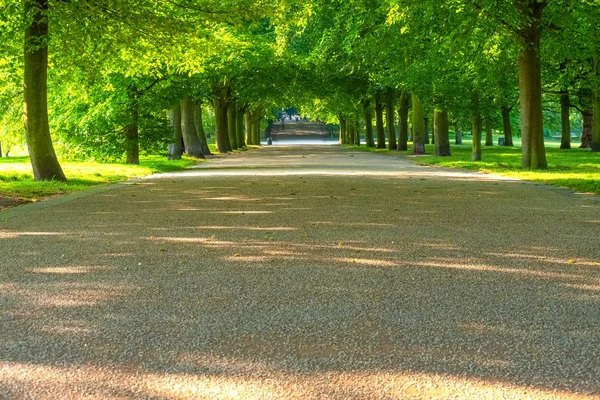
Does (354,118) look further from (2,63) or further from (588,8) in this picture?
(2,63)

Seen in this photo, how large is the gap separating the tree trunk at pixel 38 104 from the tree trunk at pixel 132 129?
25.8ft

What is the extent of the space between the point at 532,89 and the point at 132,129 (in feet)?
41.2

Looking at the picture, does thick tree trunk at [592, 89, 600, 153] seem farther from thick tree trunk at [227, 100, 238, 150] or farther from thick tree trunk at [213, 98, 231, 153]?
thick tree trunk at [227, 100, 238, 150]

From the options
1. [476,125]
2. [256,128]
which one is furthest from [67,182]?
[256,128]

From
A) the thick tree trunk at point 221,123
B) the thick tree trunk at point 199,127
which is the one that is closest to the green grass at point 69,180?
the thick tree trunk at point 199,127

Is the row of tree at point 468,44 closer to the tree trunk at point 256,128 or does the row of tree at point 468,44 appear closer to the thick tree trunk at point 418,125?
the thick tree trunk at point 418,125

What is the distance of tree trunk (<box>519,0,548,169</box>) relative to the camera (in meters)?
20.2

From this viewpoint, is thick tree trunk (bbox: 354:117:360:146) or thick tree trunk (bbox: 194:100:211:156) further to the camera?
thick tree trunk (bbox: 354:117:360:146)

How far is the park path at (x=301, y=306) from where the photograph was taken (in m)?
3.64

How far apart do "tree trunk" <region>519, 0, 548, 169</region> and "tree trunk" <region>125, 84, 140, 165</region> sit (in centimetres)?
1183

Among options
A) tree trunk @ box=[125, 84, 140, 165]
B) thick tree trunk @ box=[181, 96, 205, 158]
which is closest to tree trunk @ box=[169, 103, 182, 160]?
thick tree trunk @ box=[181, 96, 205, 158]

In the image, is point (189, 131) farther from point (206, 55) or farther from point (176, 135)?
point (206, 55)

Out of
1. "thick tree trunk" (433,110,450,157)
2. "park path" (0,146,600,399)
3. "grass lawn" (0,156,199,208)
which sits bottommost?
"park path" (0,146,600,399)

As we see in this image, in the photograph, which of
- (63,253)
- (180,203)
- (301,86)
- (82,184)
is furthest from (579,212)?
(301,86)
